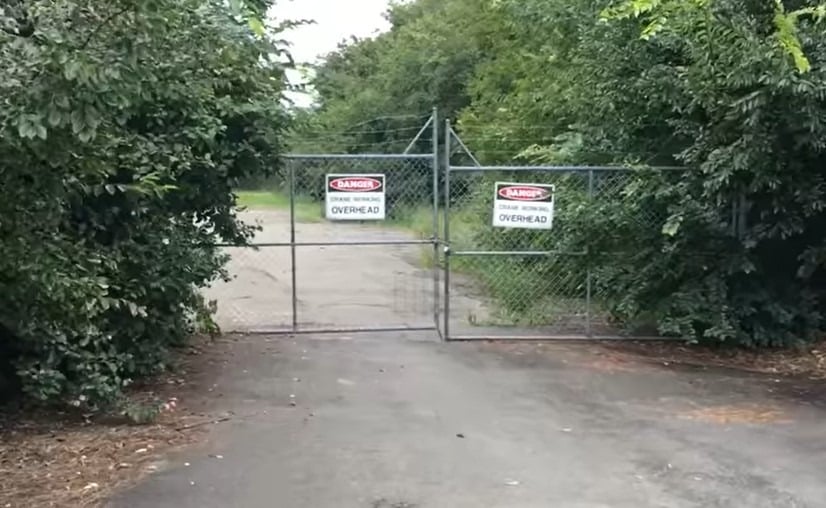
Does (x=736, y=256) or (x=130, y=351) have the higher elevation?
(x=736, y=256)

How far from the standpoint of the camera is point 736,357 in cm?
984

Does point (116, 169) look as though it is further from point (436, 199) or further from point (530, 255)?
point (530, 255)

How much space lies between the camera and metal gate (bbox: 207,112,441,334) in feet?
35.9

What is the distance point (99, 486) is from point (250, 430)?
1.43 m

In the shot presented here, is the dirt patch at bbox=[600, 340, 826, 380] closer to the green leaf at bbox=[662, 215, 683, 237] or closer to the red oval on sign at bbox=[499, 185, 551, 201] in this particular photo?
the green leaf at bbox=[662, 215, 683, 237]

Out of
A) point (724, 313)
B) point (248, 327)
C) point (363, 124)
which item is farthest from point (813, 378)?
point (363, 124)

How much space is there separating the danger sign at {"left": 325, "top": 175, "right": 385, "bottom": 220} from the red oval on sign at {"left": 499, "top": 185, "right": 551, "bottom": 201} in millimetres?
1347

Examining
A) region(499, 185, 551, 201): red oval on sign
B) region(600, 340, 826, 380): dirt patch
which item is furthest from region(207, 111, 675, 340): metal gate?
region(600, 340, 826, 380): dirt patch

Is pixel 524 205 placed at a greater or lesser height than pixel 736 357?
greater

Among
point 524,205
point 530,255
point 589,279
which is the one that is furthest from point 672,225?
point 530,255

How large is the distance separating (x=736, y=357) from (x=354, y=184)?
4.37 metres

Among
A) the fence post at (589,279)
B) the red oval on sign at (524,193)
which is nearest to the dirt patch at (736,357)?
the fence post at (589,279)

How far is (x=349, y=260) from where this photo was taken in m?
20.0

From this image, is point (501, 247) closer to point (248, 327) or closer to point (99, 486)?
point (248, 327)
